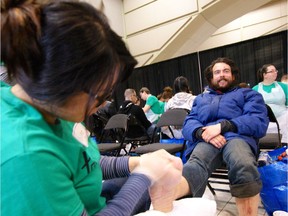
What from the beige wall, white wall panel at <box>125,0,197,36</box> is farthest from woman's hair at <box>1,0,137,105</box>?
white wall panel at <box>125,0,197,36</box>

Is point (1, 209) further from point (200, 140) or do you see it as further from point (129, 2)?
point (129, 2)

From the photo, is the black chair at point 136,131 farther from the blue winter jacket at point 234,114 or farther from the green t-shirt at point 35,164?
the green t-shirt at point 35,164

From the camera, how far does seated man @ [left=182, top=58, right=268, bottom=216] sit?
1.30m

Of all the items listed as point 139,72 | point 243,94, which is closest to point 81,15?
point 243,94

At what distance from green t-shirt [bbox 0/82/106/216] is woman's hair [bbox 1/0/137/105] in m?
0.06

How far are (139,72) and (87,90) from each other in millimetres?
6473

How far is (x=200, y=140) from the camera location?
1.69 m

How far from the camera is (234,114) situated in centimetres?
172

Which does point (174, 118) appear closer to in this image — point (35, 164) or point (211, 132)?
point (211, 132)

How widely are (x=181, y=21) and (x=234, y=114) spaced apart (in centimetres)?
441

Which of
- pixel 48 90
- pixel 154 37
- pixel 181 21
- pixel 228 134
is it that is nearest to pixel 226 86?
pixel 228 134

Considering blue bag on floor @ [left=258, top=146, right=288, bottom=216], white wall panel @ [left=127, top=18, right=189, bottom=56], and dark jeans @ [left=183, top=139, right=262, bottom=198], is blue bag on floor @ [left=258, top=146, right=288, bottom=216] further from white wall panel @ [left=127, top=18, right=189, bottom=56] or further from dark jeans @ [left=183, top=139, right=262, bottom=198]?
white wall panel @ [left=127, top=18, right=189, bottom=56]

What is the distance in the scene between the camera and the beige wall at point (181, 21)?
5310 mm

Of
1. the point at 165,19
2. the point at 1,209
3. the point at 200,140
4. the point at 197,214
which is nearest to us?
the point at 1,209
